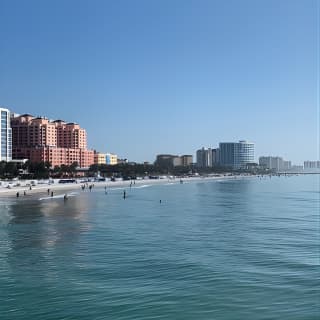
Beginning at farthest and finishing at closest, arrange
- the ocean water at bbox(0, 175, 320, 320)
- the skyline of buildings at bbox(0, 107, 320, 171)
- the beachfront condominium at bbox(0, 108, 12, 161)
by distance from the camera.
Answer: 1. the skyline of buildings at bbox(0, 107, 320, 171)
2. the beachfront condominium at bbox(0, 108, 12, 161)
3. the ocean water at bbox(0, 175, 320, 320)

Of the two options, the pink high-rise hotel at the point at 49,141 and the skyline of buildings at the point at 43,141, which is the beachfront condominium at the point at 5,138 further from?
the pink high-rise hotel at the point at 49,141

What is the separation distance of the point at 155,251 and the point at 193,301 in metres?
8.27

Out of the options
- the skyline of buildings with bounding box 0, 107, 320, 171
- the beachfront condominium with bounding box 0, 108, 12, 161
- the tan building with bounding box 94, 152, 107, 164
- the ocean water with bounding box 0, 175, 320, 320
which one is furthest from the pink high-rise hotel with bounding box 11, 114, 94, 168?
the ocean water with bounding box 0, 175, 320, 320

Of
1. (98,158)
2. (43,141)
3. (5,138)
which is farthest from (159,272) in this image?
(98,158)

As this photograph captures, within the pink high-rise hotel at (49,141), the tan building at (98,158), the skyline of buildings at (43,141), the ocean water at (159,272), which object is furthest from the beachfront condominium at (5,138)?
the ocean water at (159,272)

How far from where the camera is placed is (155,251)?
75.5 ft

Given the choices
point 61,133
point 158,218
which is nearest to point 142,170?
point 61,133

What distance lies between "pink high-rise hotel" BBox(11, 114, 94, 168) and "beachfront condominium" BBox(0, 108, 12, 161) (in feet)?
29.4

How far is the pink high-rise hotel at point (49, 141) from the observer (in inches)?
6181

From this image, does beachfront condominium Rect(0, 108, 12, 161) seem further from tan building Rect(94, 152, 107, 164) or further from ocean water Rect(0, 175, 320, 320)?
ocean water Rect(0, 175, 320, 320)

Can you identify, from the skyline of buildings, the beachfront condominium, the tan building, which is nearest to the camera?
the beachfront condominium

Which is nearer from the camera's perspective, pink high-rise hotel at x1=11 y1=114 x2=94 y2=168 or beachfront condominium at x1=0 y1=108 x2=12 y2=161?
beachfront condominium at x1=0 y1=108 x2=12 y2=161

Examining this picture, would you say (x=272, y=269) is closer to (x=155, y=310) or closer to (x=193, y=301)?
(x=193, y=301)

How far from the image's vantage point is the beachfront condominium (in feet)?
474
